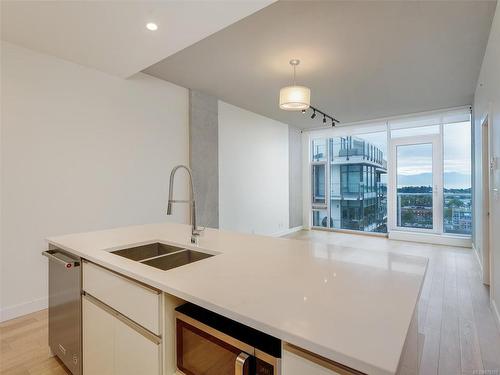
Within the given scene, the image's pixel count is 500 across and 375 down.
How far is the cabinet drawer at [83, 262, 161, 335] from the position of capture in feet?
3.91

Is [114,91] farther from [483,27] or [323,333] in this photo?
[483,27]

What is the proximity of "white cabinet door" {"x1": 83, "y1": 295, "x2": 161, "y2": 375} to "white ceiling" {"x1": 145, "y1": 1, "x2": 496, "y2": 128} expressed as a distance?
2.59m

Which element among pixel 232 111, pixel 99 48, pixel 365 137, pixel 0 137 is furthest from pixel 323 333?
pixel 365 137

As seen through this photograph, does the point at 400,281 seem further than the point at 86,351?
No

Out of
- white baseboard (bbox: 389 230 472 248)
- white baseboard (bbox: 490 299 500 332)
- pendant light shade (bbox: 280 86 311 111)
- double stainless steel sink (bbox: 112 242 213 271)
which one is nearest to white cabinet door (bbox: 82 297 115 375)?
double stainless steel sink (bbox: 112 242 213 271)

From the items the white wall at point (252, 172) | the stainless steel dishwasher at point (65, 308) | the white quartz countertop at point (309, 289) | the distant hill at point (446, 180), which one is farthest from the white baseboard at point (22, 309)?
the distant hill at point (446, 180)

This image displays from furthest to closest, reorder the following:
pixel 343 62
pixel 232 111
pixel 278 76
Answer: pixel 232 111, pixel 278 76, pixel 343 62

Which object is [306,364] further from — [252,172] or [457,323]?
[252,172]

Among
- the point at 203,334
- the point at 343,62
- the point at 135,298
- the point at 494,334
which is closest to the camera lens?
the point at 203,334

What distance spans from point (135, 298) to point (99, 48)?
2.54 metres

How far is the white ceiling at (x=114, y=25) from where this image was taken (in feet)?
6.59

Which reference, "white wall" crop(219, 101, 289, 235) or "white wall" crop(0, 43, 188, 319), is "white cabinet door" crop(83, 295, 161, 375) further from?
"white wall" crop(219, 101, 289, 235)

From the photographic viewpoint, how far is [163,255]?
1.71m

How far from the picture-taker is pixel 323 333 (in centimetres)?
75
